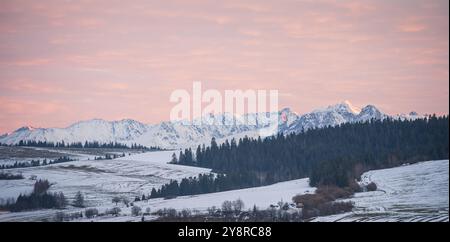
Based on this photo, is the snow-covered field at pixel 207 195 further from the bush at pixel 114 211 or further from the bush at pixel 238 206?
the bush at pixel 238 206

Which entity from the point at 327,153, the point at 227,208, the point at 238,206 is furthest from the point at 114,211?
the point at 327,153

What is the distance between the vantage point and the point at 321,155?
16812 centimetres

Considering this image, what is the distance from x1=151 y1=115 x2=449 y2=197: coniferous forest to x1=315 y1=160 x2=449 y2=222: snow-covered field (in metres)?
6.54

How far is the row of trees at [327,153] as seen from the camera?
5226 inches

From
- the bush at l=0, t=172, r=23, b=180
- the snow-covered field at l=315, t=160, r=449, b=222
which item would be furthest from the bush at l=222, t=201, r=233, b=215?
the bush at l=0, t=172, r=23, b=180

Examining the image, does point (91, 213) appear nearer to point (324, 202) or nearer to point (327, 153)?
point (324, 202)

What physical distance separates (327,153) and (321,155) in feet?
9.78

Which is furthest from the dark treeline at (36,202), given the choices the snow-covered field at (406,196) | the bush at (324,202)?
the snow-covered field at (406,196)

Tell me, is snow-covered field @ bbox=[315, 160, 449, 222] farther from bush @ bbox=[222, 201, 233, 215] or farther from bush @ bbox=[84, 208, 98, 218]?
bush @ bbox=[84, 208, 98, 218]

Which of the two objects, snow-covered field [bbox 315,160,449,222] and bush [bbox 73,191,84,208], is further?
bush [bbox 73,191,84,208]

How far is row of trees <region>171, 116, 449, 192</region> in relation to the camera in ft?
436
